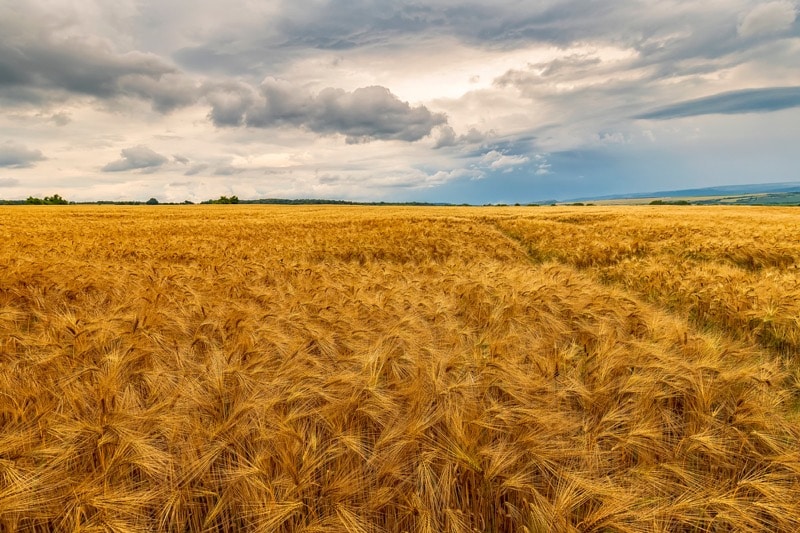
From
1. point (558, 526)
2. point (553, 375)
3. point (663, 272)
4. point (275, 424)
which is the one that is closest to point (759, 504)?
point (558, 526)

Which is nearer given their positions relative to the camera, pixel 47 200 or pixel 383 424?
pixel 383 424

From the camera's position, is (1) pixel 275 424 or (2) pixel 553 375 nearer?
(1) pixel 275 424

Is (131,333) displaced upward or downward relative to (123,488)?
upward

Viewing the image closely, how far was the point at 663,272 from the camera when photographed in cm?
791

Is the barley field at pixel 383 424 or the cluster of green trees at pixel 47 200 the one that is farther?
the cluster of green trees at pixel 47 200

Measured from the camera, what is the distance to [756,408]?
101 inches

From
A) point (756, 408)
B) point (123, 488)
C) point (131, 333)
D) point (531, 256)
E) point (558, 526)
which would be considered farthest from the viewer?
point (531, 256)

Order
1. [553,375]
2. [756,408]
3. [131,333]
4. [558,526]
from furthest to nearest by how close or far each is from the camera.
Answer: [131,333] < [553,375] < [756,408] < [558,526]

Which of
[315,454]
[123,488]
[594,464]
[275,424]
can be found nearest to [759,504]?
[594,464]

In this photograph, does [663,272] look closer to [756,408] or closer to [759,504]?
[756,408]

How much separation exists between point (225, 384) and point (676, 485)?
254cm

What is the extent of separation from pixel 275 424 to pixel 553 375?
187 cm

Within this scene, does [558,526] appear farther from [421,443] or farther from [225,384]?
[225,384]

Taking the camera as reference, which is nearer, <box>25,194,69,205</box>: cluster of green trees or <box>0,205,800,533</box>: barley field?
<box>0,205,800,533</box>: barley field
